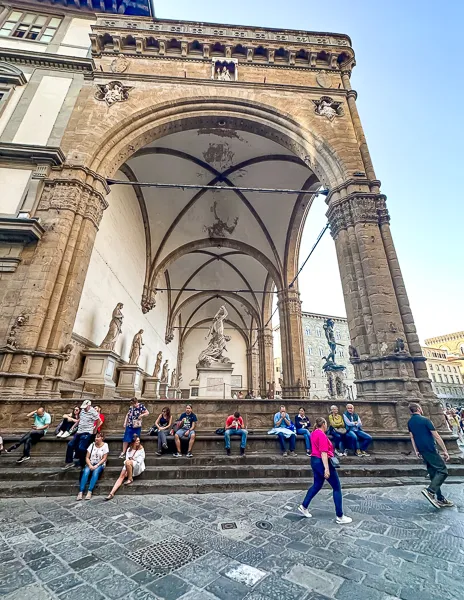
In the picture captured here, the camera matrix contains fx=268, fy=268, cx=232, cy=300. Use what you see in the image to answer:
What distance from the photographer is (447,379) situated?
4038 cm

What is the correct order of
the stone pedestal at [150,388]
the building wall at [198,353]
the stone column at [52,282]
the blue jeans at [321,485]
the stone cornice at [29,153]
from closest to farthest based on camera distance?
the blue jeans at [321,485] → the stone column at [52,282] → the stone cornice at [29,153] → the stone pedestal at [150,388] → the building wall at [198,353]

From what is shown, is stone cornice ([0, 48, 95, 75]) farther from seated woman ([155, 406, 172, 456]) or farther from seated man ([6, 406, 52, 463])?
seated woman ([155, 406, 172, 456])

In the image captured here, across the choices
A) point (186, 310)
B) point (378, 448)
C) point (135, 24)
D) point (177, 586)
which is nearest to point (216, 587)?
point (177, 586)

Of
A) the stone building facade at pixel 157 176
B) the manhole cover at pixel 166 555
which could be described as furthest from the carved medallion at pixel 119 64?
the manhole cover at pixel 166 555

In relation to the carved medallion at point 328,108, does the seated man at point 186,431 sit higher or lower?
lower

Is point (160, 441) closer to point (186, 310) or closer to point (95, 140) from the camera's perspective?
point (95, 140)

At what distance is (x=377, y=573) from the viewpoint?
6.42ft

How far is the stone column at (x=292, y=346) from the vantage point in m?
12.9

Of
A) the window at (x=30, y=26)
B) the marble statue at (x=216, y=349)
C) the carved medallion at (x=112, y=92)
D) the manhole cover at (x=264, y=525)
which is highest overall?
the window at (x=30, y=26)

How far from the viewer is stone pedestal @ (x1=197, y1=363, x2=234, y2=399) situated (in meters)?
9.42

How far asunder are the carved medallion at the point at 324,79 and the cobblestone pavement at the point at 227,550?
504 inches

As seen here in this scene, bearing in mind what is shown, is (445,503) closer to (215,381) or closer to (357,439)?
(357,439)

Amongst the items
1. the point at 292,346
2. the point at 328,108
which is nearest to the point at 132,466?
the point at 292,346

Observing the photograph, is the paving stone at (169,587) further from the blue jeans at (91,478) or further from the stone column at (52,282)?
the stone column at (52,282)
